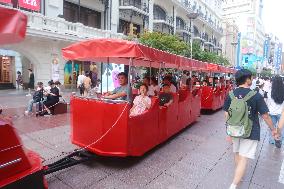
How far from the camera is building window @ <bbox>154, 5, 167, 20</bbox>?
111ft

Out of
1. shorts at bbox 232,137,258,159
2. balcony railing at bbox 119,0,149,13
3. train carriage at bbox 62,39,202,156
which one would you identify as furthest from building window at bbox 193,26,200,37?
shorts at bbox 232,137,258,159

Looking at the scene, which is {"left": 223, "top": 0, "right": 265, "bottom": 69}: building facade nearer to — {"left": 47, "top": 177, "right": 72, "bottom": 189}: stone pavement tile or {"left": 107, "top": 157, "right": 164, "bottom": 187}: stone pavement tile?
{"left": 107, "top": 157, "right": 164, "bottom": 187}: stone pavement tile

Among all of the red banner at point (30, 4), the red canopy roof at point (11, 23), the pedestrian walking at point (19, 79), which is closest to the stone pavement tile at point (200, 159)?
the red canopy roof at point (11, 23)

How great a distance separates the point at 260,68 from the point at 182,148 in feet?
298

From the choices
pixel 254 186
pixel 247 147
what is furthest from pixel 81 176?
pixel 254 186

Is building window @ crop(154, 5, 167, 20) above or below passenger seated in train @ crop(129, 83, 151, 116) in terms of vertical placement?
above

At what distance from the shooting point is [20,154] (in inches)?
135

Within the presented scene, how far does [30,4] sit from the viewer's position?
18.0 m

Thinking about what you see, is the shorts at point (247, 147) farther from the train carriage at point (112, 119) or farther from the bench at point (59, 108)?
the bench at point (59, 108)

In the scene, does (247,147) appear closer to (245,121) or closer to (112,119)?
(245,121)

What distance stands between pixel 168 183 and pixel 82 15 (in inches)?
838

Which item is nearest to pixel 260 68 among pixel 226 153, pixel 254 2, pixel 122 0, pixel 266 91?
pixel 254 2

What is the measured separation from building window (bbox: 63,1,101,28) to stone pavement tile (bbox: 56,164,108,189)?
18.9 m

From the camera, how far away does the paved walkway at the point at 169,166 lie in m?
4.76
